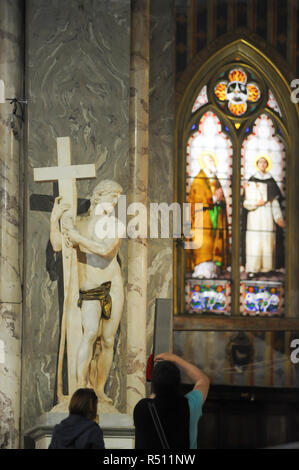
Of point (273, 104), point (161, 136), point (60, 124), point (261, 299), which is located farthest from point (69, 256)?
point (273, 104)

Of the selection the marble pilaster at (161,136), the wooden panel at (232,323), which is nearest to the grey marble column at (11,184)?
the marble pilaster at (161,136)

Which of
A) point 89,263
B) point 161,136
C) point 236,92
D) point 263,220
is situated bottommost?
point 89,263

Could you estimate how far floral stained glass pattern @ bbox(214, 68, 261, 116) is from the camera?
11.1 m

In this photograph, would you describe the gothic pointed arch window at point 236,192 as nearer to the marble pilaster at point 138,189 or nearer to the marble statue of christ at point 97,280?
the marble pilaster at point 138,189

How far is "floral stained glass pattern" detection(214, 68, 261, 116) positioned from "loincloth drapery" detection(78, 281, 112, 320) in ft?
11.6

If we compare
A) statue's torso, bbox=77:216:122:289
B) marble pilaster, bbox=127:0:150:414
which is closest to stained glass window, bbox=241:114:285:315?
marble pilaster, bbox=127:0:150:414

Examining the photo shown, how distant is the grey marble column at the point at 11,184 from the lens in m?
8.73

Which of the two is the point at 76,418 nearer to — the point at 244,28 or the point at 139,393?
the point at 139,393

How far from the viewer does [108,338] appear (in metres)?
8.62

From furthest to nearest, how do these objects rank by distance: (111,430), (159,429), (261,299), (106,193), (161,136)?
(261,299) → (161,136) → (106,193) → (111,430) → (159,429)

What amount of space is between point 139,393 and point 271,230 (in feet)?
10.1

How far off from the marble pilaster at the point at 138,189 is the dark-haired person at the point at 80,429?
442 cm

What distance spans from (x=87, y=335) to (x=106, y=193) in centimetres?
141

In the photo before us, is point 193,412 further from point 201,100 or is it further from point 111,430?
point 201,100
